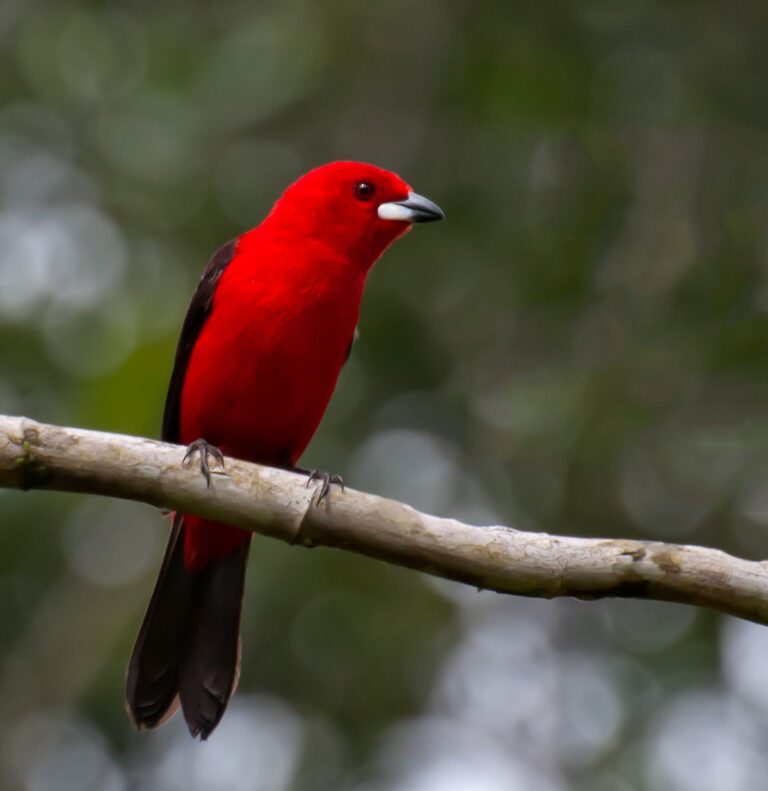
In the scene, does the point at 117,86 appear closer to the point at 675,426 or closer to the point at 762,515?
the point at 675,426

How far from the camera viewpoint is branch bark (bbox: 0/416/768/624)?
3289mm

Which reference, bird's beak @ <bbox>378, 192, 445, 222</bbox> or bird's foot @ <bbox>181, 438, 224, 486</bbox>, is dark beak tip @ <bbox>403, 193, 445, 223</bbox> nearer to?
bird's beak @ <bbox>378, 192, 445, 222</bbox>

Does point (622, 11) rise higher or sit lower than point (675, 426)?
higher

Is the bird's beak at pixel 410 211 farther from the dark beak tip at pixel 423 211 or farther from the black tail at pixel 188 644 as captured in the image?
the black tail at pixel 188 644

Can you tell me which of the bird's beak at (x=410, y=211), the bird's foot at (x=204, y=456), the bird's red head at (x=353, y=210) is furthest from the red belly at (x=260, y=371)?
the bird's foot at (x=204, y=456)

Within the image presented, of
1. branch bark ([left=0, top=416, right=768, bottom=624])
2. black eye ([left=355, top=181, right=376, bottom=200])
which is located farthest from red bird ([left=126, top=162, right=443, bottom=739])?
branch bark ([left=0, top=416, right=768, bottom=624])

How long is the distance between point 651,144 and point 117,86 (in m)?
2.72

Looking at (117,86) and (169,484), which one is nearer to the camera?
(169,484)

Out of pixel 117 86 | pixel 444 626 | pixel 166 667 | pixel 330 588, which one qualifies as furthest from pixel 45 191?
pixel 166 667

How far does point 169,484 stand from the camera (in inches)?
133

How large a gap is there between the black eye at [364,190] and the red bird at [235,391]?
142 millimetres

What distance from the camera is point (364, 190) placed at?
16.7ft

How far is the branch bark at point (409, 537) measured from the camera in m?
3.29

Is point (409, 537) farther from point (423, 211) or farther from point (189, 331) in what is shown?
point (423, 211)
